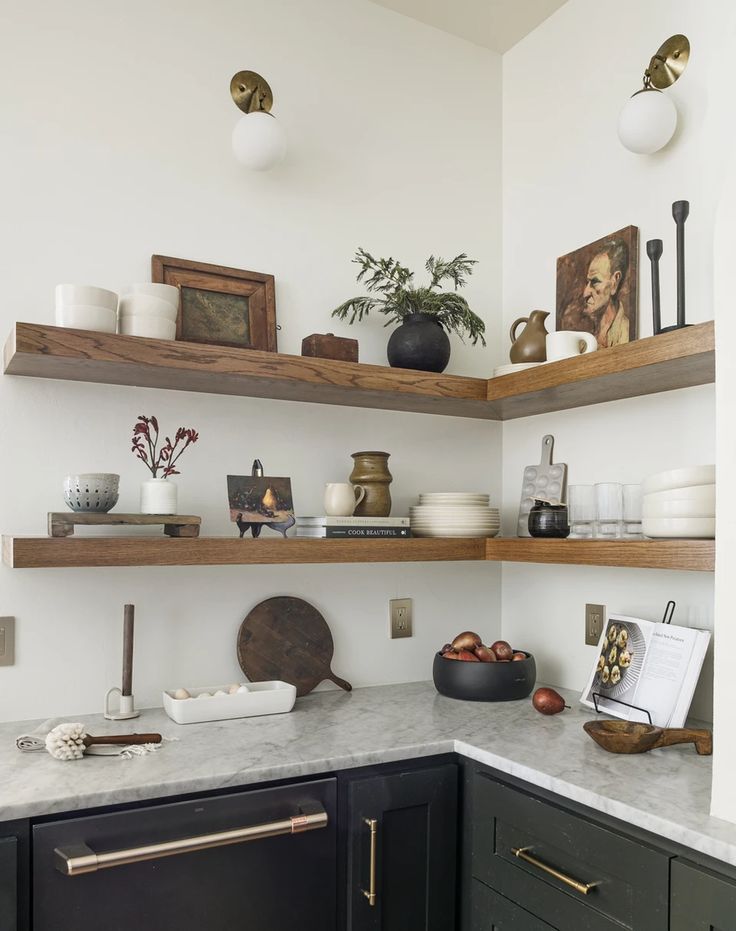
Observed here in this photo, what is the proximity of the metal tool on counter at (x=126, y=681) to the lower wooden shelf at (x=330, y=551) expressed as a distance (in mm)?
211

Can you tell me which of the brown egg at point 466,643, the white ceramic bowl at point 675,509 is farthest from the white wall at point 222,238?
the white ceramic bowl at point 675,509

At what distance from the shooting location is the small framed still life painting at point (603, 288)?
2.12m

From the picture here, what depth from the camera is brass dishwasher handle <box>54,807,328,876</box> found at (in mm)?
1374

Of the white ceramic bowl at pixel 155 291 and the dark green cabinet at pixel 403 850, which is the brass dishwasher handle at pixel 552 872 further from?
the white ceramic bowl at pixel 155 291

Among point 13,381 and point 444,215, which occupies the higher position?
point 444,215

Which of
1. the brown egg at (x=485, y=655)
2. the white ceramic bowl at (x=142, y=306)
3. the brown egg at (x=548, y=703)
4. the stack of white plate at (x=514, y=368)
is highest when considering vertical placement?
the white ceramic bowl at (x=142, y=306)

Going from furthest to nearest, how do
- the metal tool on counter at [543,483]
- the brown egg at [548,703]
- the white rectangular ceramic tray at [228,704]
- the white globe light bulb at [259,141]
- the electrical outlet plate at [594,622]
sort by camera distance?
the metal tool on counter at [543,483] → the electrical outlet plate at [594,622] → the white globe light bulb at [259,141] → the brown egg at [548,703] → the white rectangular ceramic tray at [228,704]

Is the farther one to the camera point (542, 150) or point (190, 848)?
point (542, 150)

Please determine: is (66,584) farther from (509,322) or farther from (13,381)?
(509,322)

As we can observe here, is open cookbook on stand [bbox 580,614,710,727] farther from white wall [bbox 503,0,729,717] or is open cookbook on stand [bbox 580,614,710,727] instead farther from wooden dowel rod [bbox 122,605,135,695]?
wooden dowel rod [bbox 122,605,135,695]

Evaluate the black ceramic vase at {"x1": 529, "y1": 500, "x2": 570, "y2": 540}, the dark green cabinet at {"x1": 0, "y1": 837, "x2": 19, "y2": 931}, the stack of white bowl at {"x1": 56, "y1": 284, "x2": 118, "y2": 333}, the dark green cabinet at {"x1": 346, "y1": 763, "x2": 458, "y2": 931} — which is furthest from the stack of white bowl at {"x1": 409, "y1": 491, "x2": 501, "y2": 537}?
the dark green cabinet at {"x1": 0, "y1": 837, "x2": 19, "y2": 931}

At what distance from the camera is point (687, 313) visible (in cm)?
195

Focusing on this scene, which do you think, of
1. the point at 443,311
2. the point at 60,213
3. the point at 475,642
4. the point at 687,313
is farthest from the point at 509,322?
the point at 60,213

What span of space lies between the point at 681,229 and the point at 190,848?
166cm
